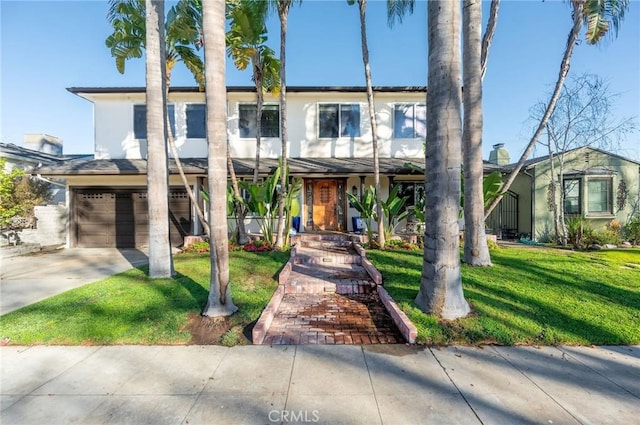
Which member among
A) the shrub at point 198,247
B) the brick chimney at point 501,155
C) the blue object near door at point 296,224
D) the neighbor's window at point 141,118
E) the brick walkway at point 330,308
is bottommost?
the brick walkway at point 330,308

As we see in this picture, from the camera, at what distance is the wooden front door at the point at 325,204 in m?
12.2

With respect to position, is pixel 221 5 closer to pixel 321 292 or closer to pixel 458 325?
pixel 321 292

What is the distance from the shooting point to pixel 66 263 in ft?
28.9

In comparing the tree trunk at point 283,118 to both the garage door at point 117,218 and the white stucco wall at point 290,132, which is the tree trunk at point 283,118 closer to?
the white stucco wall at point 290,132

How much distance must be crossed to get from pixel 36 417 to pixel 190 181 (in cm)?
1000

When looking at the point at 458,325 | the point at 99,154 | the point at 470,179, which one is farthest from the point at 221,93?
the point at 99,154

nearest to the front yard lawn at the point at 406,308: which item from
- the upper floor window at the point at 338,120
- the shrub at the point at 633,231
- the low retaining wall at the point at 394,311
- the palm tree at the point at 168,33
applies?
the low retaining wall at the point at 394,311

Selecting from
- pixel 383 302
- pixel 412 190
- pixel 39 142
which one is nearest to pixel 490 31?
pixel 412 190

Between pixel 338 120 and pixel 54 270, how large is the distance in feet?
35.1

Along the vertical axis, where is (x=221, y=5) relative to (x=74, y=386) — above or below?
above

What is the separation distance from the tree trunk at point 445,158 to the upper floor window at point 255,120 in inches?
339

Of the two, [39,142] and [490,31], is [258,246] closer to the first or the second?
[490,31]

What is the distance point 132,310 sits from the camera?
15.1 feet

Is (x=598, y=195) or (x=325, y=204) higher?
(x=598, y=195)
